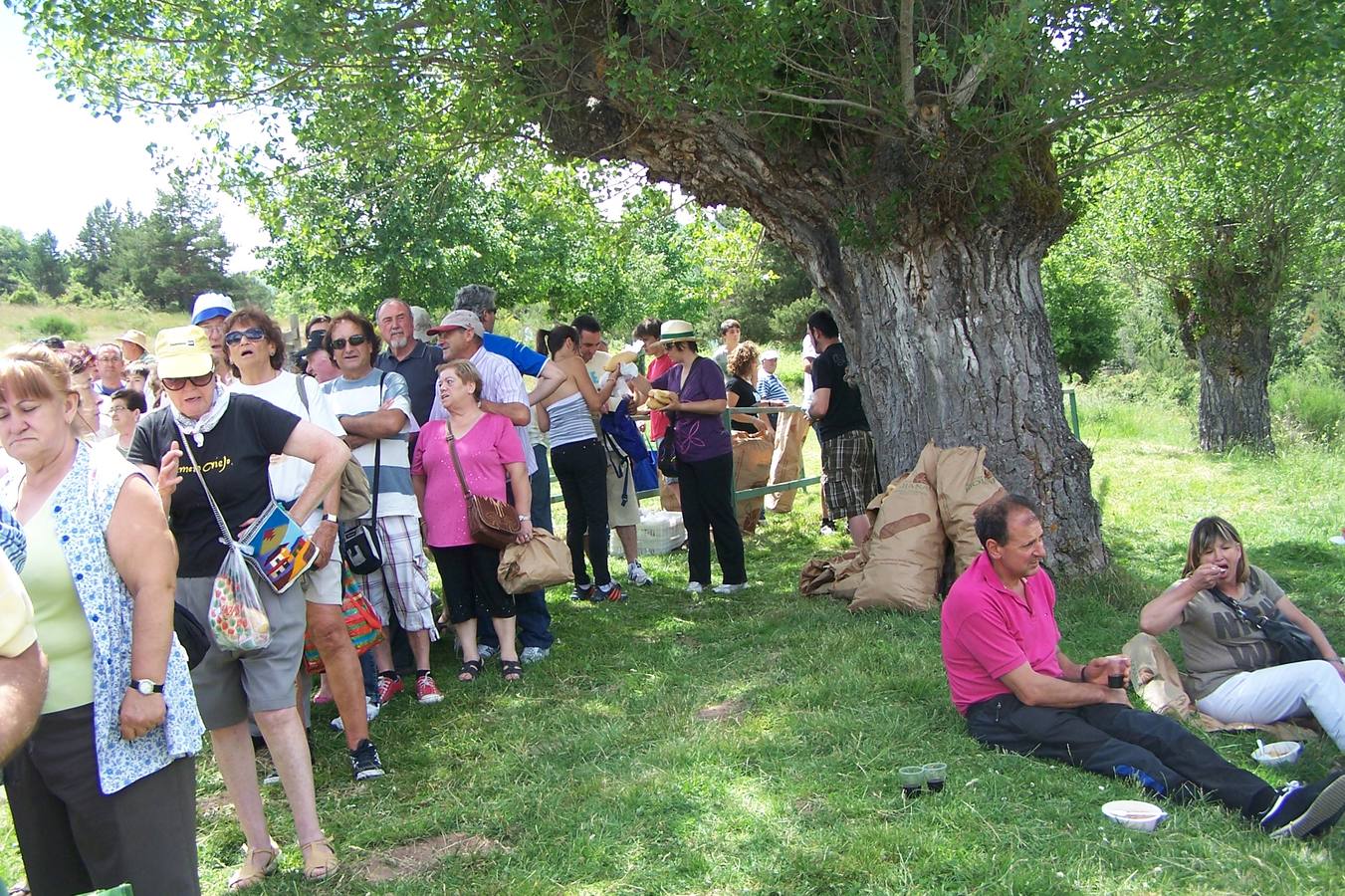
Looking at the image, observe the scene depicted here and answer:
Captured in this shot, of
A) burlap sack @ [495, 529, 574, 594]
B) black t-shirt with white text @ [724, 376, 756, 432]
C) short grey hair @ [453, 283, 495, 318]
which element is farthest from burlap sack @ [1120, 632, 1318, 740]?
black t-shirt with white text @ [724, 376, 756, 432]

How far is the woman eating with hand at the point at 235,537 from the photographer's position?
Answer: 12.8 ft

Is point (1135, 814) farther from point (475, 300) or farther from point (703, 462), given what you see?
point (475, 300)

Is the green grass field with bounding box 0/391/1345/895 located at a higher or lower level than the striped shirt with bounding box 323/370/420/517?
lower

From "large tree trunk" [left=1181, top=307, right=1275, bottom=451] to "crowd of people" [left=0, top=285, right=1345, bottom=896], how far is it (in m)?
10.1

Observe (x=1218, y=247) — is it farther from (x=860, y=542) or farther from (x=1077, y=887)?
(x=1077, y=887)

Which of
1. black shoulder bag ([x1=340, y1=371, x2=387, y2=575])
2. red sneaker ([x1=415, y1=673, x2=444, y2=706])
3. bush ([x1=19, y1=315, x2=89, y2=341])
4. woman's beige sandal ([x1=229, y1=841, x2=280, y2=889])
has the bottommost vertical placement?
woman's beige sandal ([x1=229, y1=841, x2=280, y2=889])

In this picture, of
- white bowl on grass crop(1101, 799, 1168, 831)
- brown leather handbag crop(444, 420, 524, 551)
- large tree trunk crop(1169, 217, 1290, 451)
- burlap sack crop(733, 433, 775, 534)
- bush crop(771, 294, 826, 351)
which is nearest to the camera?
white bowl on grass crop(1101, 799, 1168, 831)

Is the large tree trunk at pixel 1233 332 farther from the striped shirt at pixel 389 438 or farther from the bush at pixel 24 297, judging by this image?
the bush at pixel 24 297

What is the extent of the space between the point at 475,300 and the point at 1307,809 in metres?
5.37

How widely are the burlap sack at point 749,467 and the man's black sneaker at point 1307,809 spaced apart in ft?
22.5

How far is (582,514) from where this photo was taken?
8.08 meters

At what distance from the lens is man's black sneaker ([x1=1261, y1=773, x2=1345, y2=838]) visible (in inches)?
146

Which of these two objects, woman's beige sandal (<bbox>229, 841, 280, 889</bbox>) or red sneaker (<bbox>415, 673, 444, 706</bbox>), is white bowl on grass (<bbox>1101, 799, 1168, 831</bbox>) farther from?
red sneaker (<bbox>415, 673, 444, 706</bbox>)

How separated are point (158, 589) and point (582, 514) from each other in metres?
5.23
